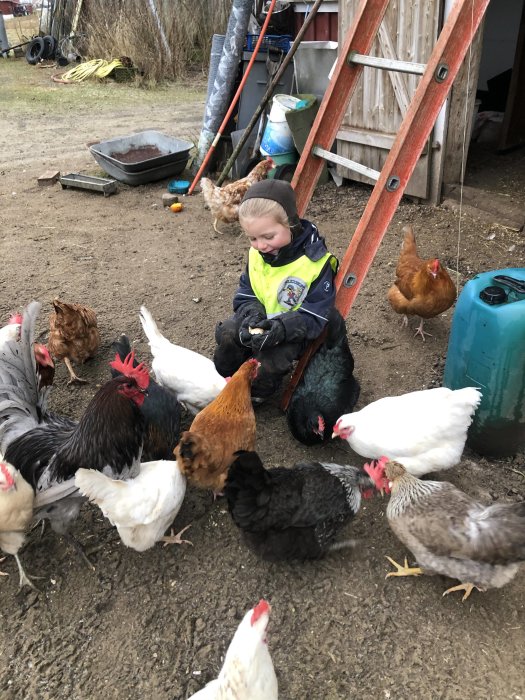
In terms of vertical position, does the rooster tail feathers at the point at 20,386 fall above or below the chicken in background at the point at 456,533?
above

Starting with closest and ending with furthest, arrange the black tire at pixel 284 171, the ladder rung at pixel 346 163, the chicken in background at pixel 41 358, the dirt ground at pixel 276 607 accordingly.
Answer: the dirt ground at pixel 276 607 < the ladder rung at pixel 346 163 < the chicken in background at pixel 41 358 < the black tire at pixel 284 171

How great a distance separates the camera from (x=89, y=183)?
22.3 feet

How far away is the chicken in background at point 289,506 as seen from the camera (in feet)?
7.18

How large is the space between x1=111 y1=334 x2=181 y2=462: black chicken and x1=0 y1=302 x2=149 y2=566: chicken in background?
0.34 m

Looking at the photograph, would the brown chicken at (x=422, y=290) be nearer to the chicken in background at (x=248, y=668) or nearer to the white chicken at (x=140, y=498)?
the white chicken at (x=140, y=498)

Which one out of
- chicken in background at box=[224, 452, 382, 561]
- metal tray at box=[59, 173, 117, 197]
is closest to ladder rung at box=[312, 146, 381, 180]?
chicken in background at box=[224, 452, 382, 561]

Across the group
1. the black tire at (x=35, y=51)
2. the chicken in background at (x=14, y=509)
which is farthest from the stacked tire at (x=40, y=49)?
the chicken in background at (x=14, y=509)

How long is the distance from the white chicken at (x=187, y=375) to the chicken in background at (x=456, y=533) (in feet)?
4.06

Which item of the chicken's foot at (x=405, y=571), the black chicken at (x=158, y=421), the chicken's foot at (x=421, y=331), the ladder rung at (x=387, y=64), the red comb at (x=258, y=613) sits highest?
the ladder rung at (x=387, y=64)

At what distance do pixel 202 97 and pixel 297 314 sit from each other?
1069cm

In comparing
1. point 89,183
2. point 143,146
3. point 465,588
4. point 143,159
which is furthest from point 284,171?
point 465,588

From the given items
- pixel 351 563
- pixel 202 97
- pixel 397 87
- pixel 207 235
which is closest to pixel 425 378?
pixel 351 563

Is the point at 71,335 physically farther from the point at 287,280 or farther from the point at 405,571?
the point at 405,571

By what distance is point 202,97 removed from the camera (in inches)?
462
